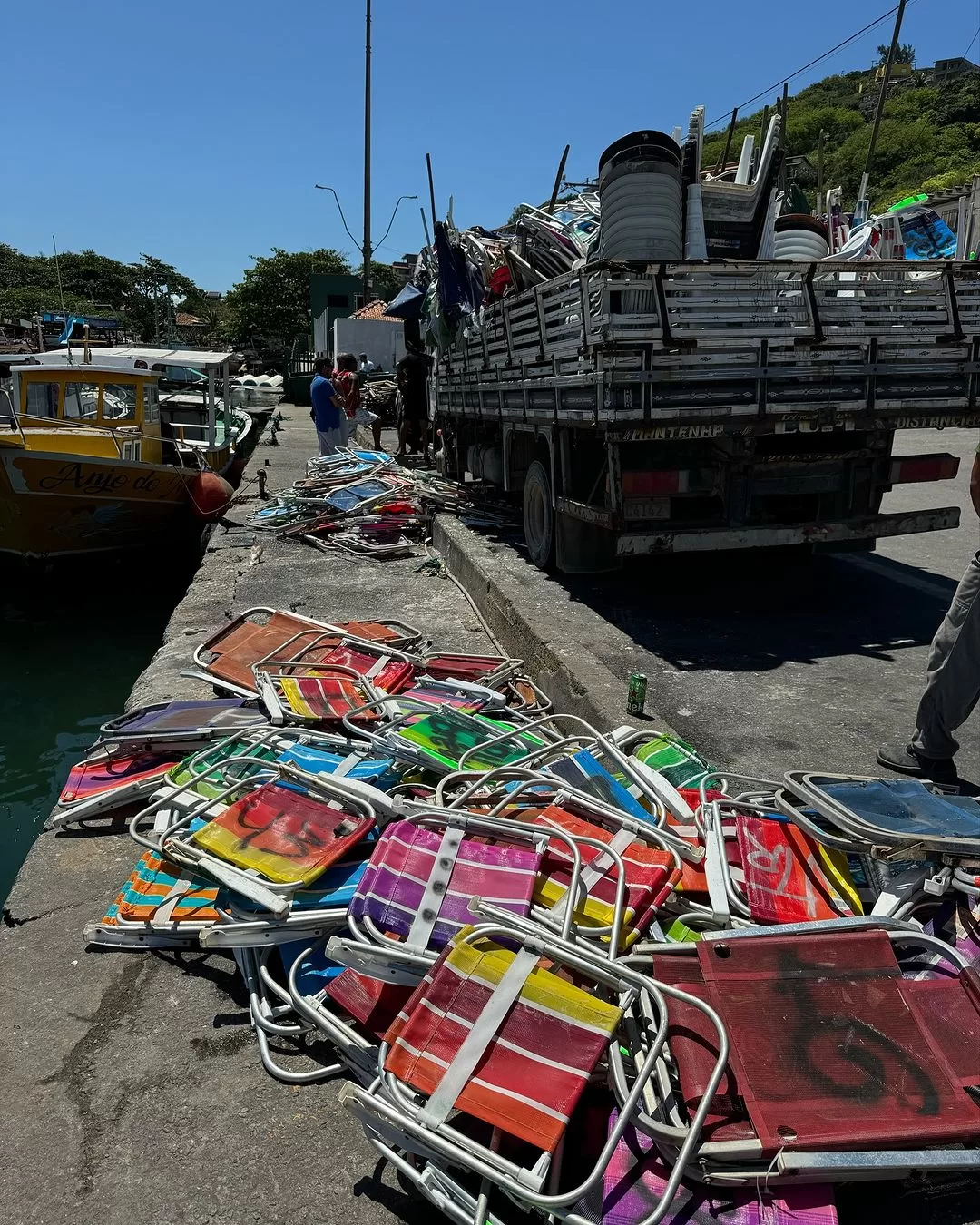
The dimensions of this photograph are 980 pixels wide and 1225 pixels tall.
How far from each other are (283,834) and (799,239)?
20.3 ft

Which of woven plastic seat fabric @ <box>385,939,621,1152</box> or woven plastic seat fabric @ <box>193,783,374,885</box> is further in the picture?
woven plastic seat fabric @ <box>193,783,374,885</box>

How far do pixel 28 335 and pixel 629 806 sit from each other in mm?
39012

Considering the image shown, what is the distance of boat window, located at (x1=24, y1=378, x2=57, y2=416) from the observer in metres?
10.7

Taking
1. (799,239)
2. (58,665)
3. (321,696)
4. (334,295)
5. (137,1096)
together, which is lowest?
(58,665)

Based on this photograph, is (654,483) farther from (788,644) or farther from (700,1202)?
(700,1202)

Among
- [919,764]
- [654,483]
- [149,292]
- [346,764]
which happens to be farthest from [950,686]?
[149,292]

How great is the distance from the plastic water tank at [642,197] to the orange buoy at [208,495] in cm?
652

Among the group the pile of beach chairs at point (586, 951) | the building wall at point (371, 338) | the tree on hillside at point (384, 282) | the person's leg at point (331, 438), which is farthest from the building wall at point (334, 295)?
the pile of beach chairs at point (586, 951)

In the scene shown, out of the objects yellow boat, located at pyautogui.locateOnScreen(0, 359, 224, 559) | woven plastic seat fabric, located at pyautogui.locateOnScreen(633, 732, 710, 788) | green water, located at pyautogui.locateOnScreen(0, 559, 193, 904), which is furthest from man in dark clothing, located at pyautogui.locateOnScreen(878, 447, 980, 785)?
yellow boat, located at pyautogui.locateOnScreen(0, 359, 224, 559)

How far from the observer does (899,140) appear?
50.9 meters

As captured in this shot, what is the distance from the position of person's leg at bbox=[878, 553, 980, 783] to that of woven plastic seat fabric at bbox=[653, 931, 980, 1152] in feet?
5.21

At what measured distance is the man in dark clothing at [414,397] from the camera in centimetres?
1413

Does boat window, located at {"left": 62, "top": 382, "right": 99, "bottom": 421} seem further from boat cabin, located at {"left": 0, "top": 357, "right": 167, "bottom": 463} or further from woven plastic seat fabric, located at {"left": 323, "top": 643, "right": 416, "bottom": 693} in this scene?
woven plastic seat fabric, located at {"left": 323, "top": 643, "right": 416, "bottom": 693}

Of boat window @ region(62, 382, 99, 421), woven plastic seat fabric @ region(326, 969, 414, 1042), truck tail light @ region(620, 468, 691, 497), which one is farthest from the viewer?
boat window @ region(62, 382, 99, 421)
